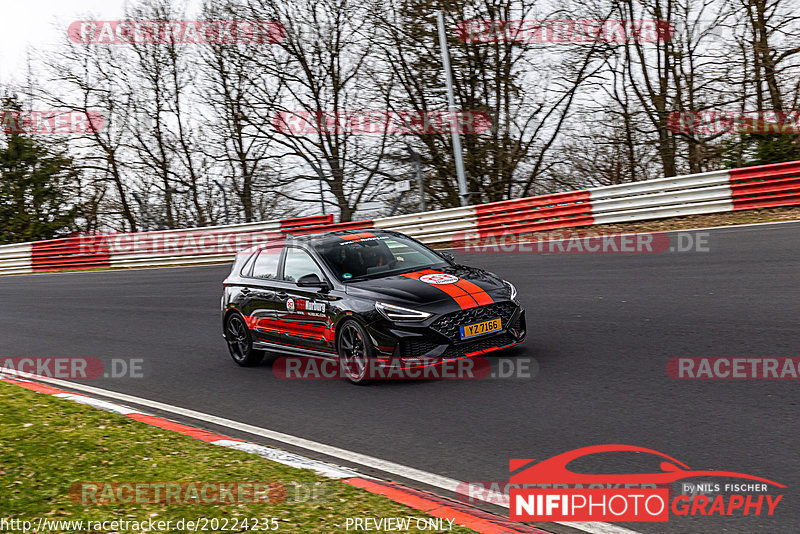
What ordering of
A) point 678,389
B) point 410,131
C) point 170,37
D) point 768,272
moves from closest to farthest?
point 678,389 → point 768,272 → point 410,131 → point 170,37

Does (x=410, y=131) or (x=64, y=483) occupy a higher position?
(x=410, y=131)

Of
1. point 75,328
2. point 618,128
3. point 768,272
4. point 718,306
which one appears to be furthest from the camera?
point 618,128

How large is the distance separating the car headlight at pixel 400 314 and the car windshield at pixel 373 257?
0.76 meters

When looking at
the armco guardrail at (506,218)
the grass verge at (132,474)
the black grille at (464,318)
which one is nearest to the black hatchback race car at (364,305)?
the black grille at (464,318)

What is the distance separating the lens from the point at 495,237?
790 inches

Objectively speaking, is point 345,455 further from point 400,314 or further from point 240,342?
point 240,342

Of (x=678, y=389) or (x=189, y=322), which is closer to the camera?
(x=678, y=389)

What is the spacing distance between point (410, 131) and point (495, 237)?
7.69 metres

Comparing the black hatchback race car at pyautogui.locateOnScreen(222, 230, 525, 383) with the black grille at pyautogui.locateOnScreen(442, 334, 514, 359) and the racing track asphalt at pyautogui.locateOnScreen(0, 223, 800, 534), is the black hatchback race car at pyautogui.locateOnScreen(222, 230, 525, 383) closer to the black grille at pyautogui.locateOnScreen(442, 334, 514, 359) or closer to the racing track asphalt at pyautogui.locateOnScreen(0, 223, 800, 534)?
the black grille at pyautogui.locateOnScreen(442, 334, 514, 359)

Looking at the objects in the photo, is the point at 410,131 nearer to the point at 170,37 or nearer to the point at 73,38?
the point at 170,37

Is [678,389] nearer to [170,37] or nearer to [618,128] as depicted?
[618,128]

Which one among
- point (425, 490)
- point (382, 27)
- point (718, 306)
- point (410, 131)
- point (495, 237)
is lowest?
point (425, 490)

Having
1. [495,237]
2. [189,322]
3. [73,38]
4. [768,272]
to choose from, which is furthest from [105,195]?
[768,272]

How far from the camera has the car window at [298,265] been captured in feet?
29.5
